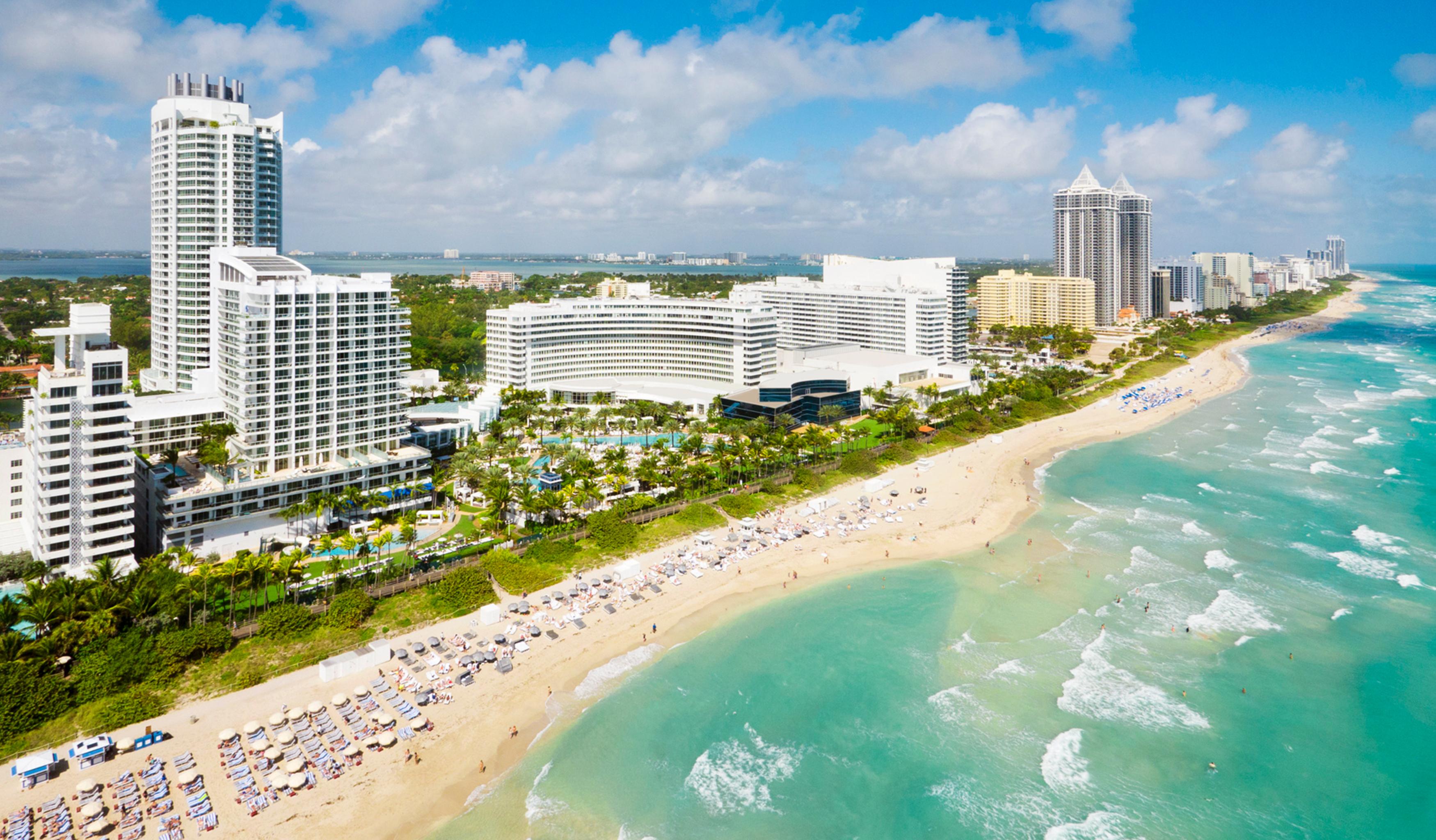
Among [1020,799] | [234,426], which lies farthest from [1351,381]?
[234,426]

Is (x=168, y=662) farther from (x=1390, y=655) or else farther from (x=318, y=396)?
(x=1390, y=655)

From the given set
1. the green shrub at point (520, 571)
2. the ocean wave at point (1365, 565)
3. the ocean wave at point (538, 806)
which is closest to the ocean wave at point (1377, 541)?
the ocean wave at point (1365, 565)

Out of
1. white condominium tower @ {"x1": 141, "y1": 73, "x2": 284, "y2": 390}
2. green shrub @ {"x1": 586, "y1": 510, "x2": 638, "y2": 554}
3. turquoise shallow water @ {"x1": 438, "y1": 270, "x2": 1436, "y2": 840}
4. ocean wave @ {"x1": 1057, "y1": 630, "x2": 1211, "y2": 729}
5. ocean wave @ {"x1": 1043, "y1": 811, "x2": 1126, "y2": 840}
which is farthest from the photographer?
white condominium tower @ {"x1": 141, "y1": 73, "x2": 284, "y2": 390}

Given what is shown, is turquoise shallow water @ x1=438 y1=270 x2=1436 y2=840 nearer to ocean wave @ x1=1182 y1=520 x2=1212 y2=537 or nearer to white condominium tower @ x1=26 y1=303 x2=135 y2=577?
ocean wave @ x1=1182 y1=520 x2=1212 y2=537

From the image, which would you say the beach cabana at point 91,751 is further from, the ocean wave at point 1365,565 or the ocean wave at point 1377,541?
the ocean wave at point 1377,541

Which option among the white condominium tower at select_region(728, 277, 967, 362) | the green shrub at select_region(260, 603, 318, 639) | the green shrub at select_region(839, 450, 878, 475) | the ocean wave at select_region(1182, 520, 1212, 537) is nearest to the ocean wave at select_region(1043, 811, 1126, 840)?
the ocean wave at select_region(1182, 520, 1212, 537)
